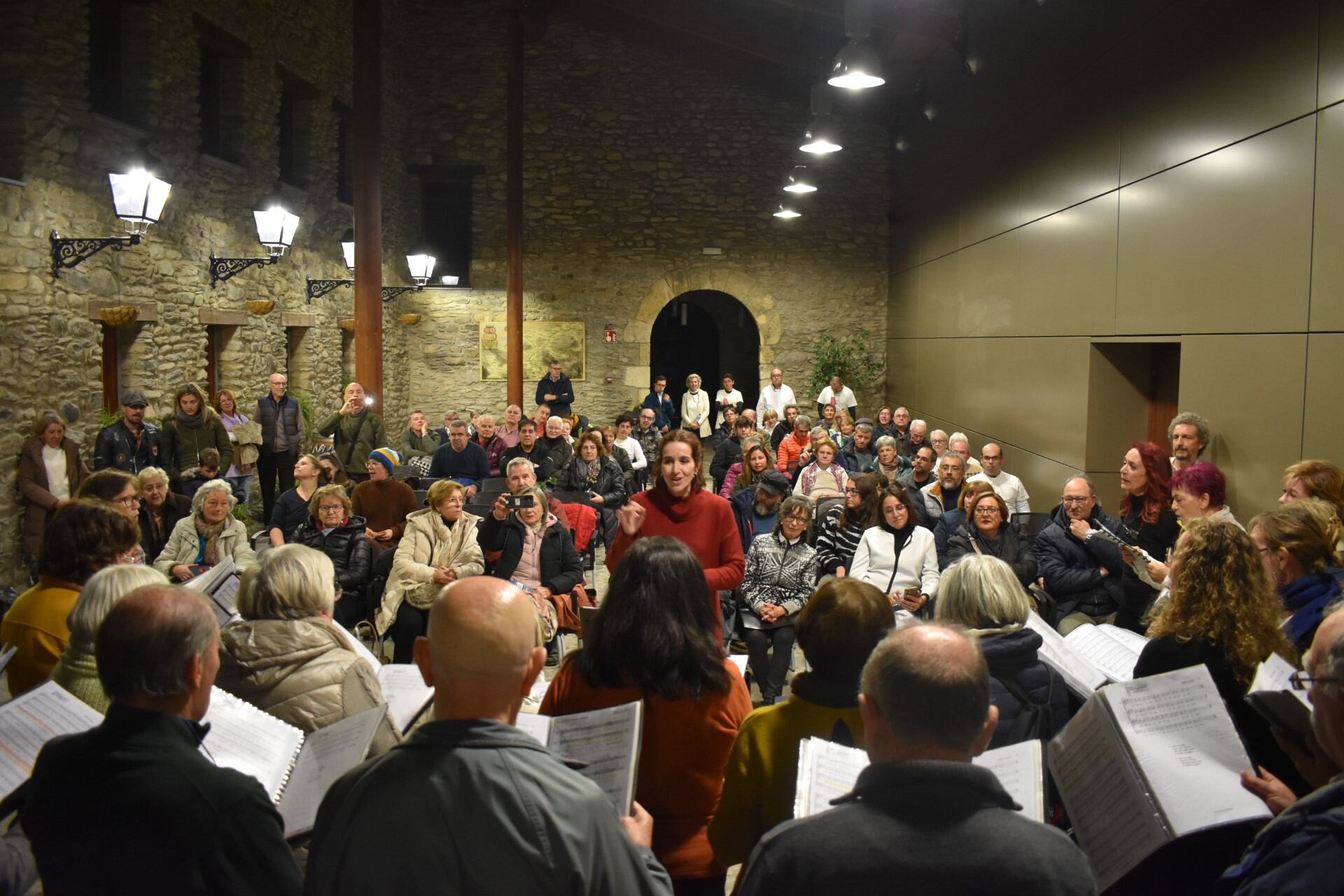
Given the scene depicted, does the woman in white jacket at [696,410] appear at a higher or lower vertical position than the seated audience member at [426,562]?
higher

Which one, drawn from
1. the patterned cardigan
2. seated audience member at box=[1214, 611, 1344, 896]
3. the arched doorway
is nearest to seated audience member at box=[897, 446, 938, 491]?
the patterned cardigan

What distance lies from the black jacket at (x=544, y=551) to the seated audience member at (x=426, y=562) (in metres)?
0.09

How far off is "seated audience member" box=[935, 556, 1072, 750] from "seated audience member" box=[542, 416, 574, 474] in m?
6.12

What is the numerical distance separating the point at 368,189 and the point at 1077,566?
23.9ft

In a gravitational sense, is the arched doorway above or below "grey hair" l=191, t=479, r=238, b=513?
above

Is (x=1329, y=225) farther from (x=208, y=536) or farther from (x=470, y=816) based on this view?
(x=208, y=536)

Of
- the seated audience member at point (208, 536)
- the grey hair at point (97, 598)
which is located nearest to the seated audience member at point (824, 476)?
the seated audience member at point (208, 536)

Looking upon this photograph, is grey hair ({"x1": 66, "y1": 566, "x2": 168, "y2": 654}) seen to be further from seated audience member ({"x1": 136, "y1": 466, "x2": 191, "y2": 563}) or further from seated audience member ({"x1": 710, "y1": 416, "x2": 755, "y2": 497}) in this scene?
seated audience member ({"x1": 710, "y1": 416, "x2": 755, "y2": 497})

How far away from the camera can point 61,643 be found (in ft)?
9.83

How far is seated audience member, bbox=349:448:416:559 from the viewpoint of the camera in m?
6.24

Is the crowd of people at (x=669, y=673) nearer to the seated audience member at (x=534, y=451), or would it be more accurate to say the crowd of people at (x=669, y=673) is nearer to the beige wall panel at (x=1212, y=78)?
the beige wall panel at (x=1212, y=78)

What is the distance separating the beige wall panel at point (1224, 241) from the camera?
4840mm

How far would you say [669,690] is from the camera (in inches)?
95.3

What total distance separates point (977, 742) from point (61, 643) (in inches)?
101
